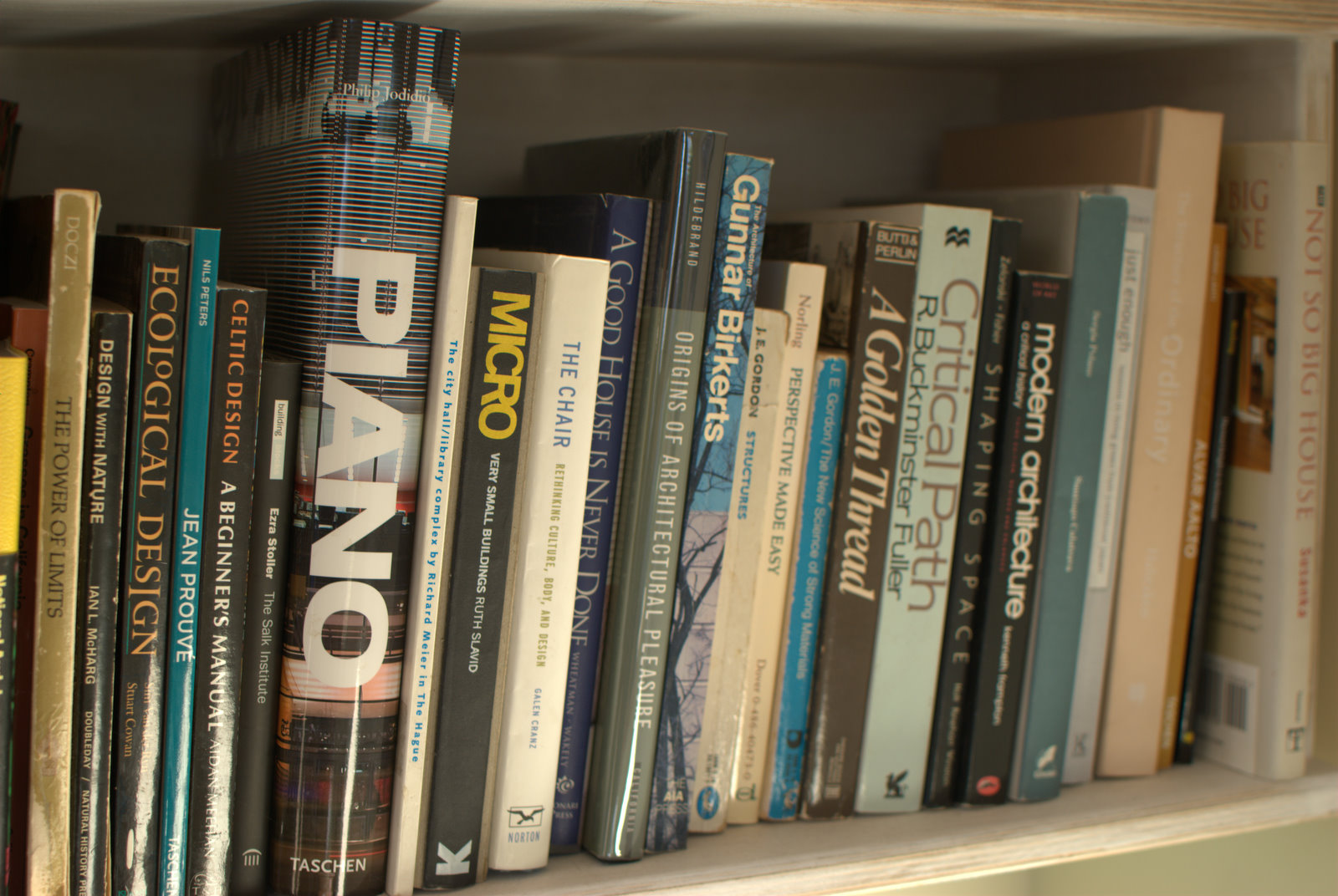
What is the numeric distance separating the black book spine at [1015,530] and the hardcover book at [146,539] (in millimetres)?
526

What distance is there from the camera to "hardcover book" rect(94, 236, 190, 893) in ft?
1.67

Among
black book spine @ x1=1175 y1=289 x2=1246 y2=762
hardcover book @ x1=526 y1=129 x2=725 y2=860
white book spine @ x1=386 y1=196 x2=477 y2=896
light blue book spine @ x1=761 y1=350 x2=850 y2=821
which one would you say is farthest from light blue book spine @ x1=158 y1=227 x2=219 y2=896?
black book spine @ x1=1175 y1=289 x2=1246 y2=762

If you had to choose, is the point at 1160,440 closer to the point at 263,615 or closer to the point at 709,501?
the point at 709,501

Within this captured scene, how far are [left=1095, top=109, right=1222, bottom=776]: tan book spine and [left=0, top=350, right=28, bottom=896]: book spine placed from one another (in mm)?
715

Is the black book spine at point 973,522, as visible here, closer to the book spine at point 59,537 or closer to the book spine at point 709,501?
the book spine at point 709,501

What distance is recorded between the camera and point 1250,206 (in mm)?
796

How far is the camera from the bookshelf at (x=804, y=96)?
65cm

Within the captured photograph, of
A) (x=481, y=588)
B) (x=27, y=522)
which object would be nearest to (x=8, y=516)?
(x=27, y=522)

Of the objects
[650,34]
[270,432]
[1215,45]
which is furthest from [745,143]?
[270,432]

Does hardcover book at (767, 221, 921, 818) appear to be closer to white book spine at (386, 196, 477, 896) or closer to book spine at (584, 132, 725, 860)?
book spine at (584, 132, 725, 860)

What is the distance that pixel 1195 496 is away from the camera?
811 mm

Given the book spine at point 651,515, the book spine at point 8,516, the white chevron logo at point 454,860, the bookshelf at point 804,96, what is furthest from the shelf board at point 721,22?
the white chevron logo at point 454,860

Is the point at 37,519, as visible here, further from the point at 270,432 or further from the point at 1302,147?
the point at 1302,147

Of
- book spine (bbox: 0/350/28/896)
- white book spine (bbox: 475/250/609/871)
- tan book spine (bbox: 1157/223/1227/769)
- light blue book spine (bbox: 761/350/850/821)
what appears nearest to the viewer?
book spine (bbox: 0/350/28/896)
